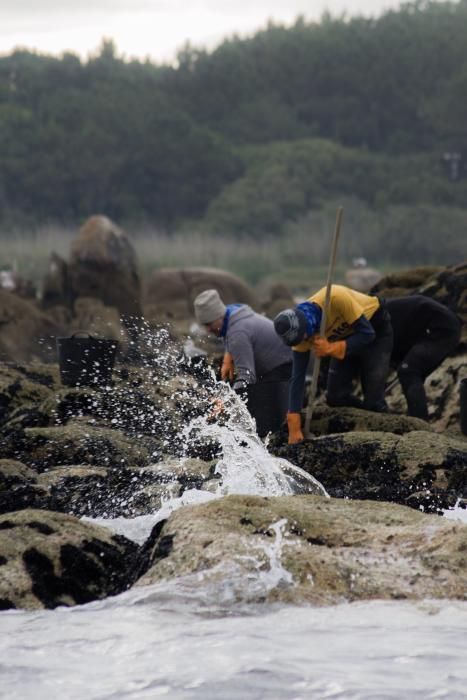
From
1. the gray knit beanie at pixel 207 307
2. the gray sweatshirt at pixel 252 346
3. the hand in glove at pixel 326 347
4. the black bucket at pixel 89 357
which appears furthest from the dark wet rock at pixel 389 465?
the black bucket at pixel 89 357

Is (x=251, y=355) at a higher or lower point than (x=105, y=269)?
higher

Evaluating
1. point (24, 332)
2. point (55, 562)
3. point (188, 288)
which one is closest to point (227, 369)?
point (55, 562)

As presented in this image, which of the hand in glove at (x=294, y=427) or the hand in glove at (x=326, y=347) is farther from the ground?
the hand in glove at (x=326, y=347)

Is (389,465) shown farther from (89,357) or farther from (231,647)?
(89,357)

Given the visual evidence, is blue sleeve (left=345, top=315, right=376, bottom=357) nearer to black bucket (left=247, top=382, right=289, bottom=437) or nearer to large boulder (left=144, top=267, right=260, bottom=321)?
black bucket (left=247, top=382, right=289, bottom=437)

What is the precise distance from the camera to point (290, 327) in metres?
8.33

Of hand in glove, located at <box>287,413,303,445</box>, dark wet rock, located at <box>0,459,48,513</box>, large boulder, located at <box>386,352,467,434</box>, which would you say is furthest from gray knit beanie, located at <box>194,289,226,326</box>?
large boulder, located at <box>386,352,467,434</box>

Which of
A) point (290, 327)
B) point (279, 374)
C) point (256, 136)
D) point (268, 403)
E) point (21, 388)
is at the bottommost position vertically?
point (21, 388)

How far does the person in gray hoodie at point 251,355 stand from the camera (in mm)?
9031

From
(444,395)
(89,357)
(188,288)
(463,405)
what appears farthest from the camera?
(188,288)

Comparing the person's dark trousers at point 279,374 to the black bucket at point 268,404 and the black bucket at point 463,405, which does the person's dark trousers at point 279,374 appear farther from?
the black bucket at point 463,405

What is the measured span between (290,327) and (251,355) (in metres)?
0.87

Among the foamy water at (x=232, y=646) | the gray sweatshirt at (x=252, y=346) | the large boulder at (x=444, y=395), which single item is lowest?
the large boulder at (x=444, y=395)

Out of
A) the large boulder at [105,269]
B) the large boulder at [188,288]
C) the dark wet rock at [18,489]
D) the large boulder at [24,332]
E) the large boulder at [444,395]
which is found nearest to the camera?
the dark wet rock at [18,489]
